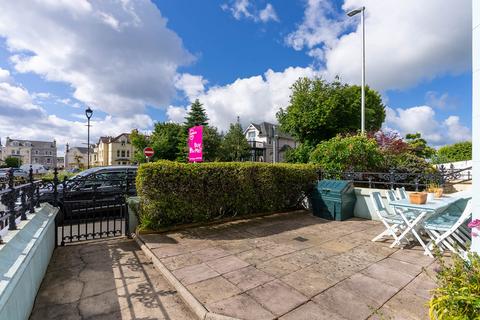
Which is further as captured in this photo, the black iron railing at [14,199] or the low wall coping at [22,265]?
the black iron railing at [14,199]

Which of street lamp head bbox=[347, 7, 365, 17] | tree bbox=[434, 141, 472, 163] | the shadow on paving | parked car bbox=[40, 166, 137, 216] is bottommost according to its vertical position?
the shadow on paving

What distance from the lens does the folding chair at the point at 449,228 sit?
4199 mm

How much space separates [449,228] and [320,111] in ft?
54.7

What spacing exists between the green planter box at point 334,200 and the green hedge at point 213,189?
749 mm

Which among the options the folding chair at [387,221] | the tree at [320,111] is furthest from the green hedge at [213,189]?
the tree at [320,111]

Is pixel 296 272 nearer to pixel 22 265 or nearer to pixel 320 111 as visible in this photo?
pixel 22 265

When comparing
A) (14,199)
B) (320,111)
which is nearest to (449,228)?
(14,199)

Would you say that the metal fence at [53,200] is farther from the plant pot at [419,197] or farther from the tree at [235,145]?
the tree at [235,145]

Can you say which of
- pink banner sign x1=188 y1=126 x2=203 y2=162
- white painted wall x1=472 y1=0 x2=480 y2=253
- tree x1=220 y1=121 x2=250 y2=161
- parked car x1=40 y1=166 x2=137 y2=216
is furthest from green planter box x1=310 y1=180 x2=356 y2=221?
tree x1=220 y1=121 x2=250 y2=161

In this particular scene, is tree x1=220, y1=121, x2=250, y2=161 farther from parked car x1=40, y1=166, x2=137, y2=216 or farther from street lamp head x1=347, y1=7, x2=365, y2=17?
parked car x1=40, y1=166, x2=137, y2=216

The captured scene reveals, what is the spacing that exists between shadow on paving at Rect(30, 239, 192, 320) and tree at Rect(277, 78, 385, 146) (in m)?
18.2

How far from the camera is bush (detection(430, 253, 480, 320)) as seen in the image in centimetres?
180

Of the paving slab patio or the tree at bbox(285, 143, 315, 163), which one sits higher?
the tree at bbox(285, 143, 315, 163)

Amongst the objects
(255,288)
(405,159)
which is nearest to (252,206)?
(255,288)
